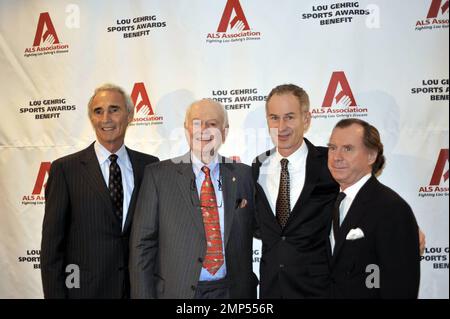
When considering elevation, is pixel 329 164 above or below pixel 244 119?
below

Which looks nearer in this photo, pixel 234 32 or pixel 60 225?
pixel 60 225

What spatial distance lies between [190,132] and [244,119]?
1031 mm

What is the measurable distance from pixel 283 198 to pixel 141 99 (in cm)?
174

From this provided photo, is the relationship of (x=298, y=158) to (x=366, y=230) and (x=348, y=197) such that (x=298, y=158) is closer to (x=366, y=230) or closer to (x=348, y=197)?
(x=348, y=197)

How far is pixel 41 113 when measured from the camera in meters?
3.91

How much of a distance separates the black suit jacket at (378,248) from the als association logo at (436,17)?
1.60m

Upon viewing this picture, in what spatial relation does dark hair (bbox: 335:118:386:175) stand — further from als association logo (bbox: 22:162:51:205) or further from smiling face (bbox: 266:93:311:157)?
als association logo (bbox: 22:162:51:205)

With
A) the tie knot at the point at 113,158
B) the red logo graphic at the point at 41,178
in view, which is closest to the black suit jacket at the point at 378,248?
the tie knot at the point at 113,158

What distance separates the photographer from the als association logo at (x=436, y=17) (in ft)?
10.8

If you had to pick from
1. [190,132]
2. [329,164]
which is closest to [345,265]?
[329,164]

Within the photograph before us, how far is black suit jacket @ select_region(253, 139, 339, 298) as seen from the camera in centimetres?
254

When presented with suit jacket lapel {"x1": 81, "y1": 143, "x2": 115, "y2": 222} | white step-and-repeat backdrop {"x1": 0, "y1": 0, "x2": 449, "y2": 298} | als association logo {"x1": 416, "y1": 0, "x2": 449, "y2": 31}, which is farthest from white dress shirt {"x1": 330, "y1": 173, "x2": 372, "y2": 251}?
als association logo {"x1": 416, "y1": 0, "x2": 449, "y2": 31}
